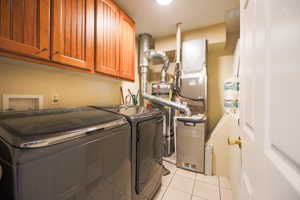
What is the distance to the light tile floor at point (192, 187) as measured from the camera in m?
1.39

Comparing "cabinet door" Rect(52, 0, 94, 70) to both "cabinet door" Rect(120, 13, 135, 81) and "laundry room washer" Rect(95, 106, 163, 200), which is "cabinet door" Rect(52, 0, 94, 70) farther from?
"laundry room washer" Rect(95, 106, 163, 200)

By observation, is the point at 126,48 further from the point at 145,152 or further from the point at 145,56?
the point at 145,152

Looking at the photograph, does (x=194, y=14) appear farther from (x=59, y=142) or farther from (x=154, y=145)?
(x=59, y=142)

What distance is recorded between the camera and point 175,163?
2.06 meters

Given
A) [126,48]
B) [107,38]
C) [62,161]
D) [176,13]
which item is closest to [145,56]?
[126,48]

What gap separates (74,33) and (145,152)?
131cm

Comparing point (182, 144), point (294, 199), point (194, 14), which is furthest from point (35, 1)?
point (182, 144)

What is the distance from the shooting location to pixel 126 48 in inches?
67.6

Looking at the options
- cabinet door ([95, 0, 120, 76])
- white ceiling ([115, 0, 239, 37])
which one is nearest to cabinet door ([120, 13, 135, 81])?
cabinet door ([95, 0, 120, 76])

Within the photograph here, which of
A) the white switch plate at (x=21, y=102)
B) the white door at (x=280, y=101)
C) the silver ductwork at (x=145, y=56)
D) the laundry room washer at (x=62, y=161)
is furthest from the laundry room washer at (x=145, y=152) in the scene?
the silver ductwork at (x=145, y=56)

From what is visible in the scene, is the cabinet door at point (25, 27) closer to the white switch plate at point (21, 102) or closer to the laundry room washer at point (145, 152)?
the white switch plate at point (21, 102)

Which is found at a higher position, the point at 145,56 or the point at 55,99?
the point at 145,56

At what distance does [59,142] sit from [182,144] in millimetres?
1788

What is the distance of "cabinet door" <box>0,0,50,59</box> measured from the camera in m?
0.67
